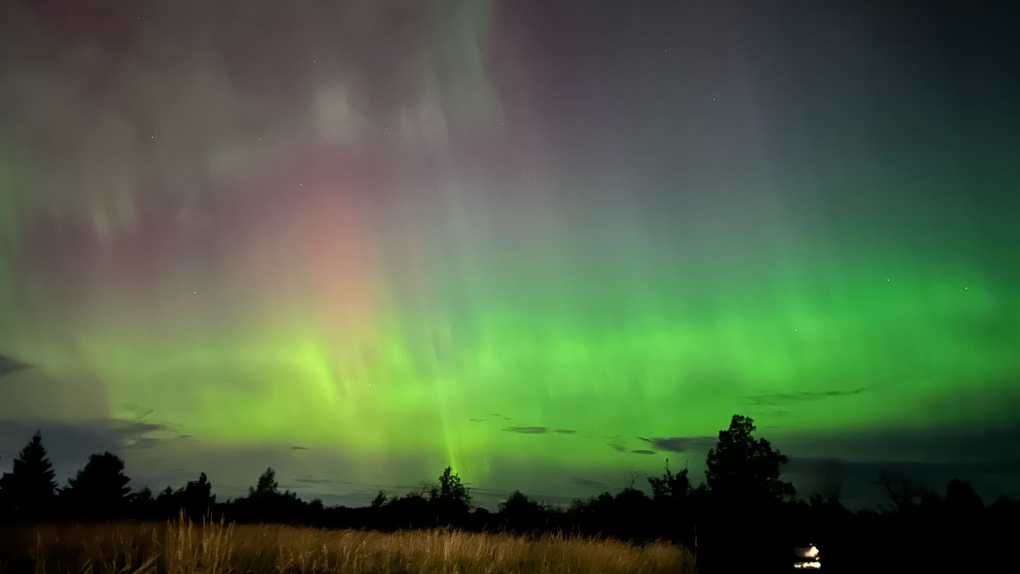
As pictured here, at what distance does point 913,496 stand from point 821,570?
57.6 metres

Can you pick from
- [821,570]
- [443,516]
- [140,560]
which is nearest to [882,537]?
[821,570]

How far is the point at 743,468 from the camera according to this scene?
261ft

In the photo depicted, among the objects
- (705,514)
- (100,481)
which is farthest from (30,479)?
(705,514)

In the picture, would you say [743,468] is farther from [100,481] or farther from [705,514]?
[100,481]

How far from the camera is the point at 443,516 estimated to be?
181 feet

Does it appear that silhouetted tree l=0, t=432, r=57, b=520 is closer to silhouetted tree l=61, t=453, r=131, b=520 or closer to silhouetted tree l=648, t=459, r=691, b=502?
silhouetted tree l=61, t=453, r=131, b=520

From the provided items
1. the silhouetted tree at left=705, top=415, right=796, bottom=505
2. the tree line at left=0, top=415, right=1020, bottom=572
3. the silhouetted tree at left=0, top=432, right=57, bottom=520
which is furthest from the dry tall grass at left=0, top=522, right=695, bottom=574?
the silhouetted tree at left=0, top=432, right=57, bottom=520

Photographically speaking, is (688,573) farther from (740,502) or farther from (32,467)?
(32,467)

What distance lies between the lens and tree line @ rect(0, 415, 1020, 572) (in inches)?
1389

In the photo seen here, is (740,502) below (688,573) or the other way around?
below

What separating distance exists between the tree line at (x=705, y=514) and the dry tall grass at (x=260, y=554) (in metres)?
5.47

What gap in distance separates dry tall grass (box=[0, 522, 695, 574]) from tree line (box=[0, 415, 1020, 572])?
5466 millimetres

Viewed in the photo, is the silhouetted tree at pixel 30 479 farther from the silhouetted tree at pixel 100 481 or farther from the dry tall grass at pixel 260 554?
the dry tall grass at pixel 260 554

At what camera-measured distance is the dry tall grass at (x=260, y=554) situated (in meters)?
6.69
